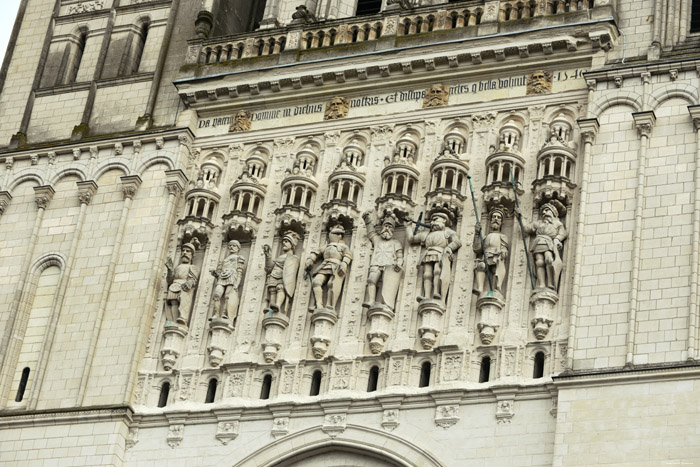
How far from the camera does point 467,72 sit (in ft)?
90.8

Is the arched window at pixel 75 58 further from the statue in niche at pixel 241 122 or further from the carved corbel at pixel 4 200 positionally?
the statue in niche at pixel 241 122

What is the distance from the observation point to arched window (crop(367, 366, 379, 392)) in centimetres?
2522

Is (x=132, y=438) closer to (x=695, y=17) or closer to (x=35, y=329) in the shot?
(x=35, y=329)

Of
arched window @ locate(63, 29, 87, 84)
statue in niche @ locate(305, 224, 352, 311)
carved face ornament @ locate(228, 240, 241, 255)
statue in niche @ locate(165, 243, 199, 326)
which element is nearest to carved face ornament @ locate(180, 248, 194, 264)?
statue in niche @ locate(165, 243, 199, 326)

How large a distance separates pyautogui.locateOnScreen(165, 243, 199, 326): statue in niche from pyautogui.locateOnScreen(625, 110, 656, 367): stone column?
6.86 metres

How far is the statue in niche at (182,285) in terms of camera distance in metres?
27.0

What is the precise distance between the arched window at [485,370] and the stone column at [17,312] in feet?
24.5

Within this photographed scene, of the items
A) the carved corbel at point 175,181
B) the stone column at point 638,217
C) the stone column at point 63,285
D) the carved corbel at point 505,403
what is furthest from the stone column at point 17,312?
the stone column at point 638,217

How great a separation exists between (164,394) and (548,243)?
6077 millimetres

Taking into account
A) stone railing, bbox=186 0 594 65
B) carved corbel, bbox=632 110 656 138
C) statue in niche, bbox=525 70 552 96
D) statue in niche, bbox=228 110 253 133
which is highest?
stone railing, bbox=186 0 594 65

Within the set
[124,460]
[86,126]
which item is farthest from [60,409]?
[86,126]

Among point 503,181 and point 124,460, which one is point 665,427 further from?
point 124,460

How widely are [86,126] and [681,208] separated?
1045cm

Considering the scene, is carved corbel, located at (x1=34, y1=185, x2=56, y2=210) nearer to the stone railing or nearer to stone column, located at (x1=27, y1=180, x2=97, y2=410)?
stone column, located at (x1=27, y1=180, x2=97, y2=410)
